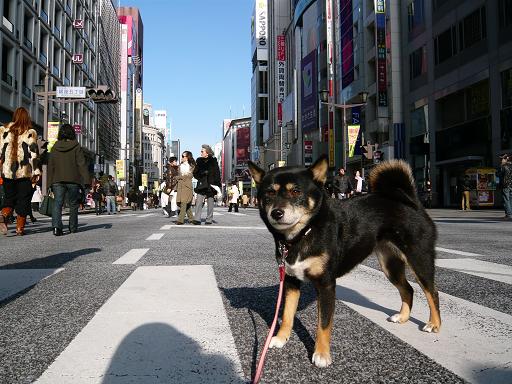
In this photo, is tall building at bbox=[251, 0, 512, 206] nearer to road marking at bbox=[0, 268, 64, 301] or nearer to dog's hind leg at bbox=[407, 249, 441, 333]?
road marking at bbox=[0, 268, 64, 301]

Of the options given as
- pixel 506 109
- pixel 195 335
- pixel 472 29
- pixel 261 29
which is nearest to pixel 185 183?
pixel 195 335

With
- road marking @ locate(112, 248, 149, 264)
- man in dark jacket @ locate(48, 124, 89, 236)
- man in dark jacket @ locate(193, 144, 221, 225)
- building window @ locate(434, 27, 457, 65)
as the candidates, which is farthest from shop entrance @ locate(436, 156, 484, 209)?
road marking @ locate(112, 248, 149, 264)

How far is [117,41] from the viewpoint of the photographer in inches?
3216

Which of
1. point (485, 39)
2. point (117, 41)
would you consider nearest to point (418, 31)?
point (485, 39)

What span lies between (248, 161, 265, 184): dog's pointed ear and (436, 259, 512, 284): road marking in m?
2.51

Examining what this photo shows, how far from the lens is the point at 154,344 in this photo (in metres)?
2.00

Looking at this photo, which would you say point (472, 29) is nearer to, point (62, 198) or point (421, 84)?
point (421, 84)

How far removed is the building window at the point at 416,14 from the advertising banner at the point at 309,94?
24.2 m

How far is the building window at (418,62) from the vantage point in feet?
97.8

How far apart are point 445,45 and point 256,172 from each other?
1136 inches

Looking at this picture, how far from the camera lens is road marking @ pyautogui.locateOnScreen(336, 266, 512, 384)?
5.65 ft

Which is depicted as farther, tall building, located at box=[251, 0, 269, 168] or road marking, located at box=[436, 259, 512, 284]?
tall building, located at box=[251, 0, 269, 168]

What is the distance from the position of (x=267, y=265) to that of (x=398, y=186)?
217 centimetres

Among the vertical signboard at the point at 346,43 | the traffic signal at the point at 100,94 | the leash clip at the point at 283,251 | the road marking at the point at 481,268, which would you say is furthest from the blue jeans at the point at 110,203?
the vertical signboard at the point at 346,43
